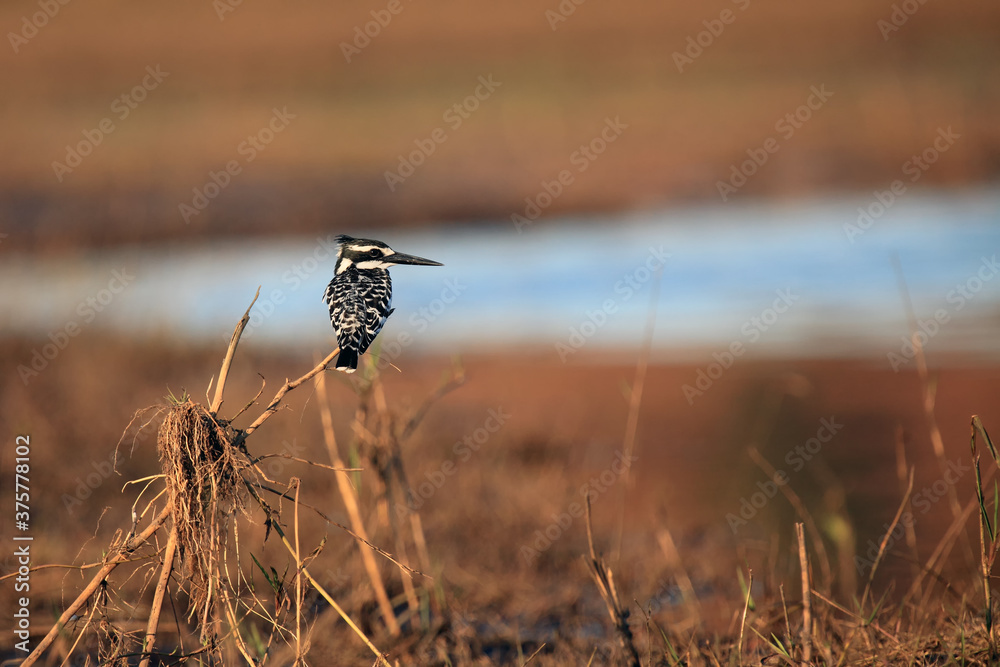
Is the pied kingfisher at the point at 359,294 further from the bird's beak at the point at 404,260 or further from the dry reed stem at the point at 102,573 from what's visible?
the dry reed stem at the point at 102,573

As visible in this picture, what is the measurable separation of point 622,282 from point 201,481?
894 centimetres

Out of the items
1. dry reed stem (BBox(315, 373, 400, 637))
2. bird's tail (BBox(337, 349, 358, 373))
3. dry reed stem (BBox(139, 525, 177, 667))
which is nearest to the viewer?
dry reed stem (BBox(139, 525, 177, 667))

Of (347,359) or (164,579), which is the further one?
(347,359)

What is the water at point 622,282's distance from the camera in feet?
28.6

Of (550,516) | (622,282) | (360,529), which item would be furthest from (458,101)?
(360,529)

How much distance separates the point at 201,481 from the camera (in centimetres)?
226

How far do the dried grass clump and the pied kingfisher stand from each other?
58cm

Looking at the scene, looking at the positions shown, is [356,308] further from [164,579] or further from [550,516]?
[550,516]

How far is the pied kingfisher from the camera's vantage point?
126 inches

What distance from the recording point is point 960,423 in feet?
22.8

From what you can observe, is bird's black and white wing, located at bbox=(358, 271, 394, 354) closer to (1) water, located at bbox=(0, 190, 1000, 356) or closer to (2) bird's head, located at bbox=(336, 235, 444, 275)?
(2) bird's head, located at bbox=(336, 235, 444, 275)

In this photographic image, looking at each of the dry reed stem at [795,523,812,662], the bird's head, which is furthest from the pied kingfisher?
the dry reed stem at [795,523,812,662]

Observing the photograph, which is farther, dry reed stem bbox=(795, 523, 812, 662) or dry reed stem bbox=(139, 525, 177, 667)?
dry reed stem bbox=(795, 523, 812, 662)

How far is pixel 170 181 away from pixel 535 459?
1020cm
